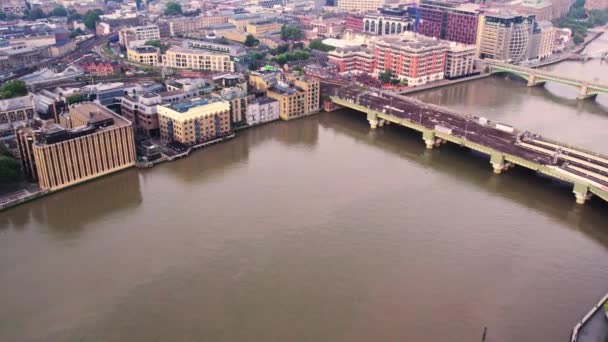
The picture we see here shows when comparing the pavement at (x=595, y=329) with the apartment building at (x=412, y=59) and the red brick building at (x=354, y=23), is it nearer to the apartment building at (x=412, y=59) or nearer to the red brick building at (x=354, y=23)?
the apartment building at (x=412, y=59)

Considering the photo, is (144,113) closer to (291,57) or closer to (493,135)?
(493,135)

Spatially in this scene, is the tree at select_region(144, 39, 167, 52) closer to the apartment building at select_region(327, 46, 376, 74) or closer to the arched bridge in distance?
the apartment building at select_region(327, 46, 376, 74)

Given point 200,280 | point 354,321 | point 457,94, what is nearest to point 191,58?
point 457,94

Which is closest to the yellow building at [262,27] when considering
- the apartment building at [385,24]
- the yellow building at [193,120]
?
the apartment building at [385,24]

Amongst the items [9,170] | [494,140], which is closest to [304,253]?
[9,170]

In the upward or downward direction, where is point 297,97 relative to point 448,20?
downward

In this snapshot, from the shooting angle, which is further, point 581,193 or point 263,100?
point 263,100

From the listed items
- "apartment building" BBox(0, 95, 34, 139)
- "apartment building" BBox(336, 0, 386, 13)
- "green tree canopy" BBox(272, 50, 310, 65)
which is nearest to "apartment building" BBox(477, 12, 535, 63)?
"green tree canopy" BBox(272, 50, 310, 65)
